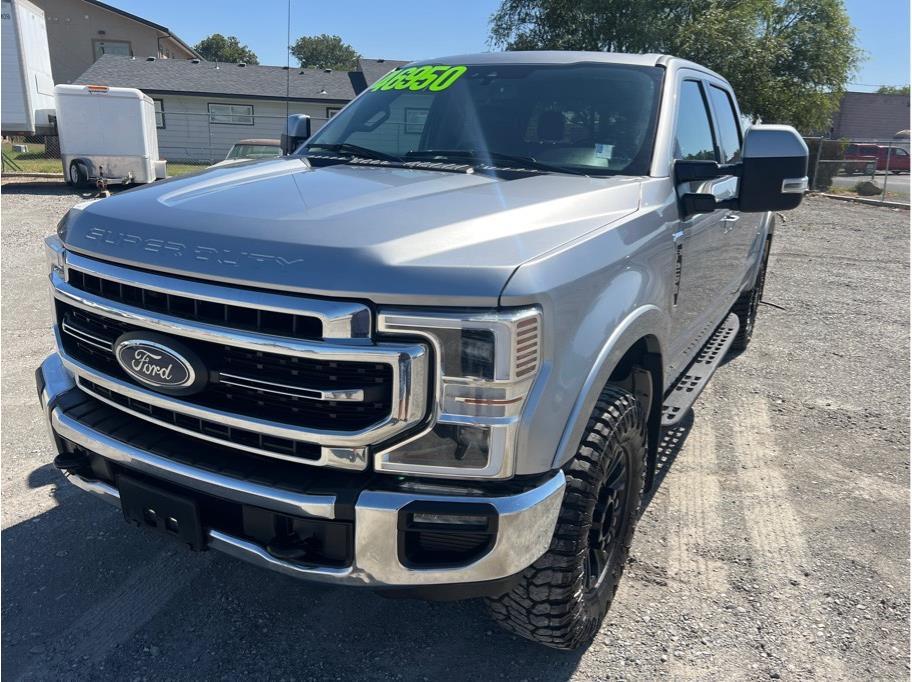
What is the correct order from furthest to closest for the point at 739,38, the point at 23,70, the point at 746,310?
the point at 739,38, the point at 23,70, the point at 746,310

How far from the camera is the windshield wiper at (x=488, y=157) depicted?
2.94 meters

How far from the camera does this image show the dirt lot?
2469 mm

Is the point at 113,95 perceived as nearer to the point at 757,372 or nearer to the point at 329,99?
the point at 329,99

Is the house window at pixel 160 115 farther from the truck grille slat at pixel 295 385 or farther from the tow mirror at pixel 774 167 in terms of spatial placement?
the truck grille slat at pixel 295 385

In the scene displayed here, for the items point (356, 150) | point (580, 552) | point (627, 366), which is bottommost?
point (580, 552)

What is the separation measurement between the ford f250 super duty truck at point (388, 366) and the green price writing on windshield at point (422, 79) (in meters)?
0.95

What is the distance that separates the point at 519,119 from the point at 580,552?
6.21ft

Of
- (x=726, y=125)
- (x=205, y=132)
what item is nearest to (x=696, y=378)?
(x=726, y=125)

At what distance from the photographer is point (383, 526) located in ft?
6.22

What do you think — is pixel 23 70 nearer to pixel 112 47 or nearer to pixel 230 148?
pixel 230 148

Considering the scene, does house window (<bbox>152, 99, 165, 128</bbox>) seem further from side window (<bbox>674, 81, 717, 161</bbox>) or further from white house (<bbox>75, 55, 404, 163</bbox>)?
side window (<bbox>674, 81, 717, 161</bbox>)

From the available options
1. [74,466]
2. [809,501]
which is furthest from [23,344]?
[809,501]

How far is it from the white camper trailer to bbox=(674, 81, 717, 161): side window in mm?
16425

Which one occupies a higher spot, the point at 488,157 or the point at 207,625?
the point at 488,157
